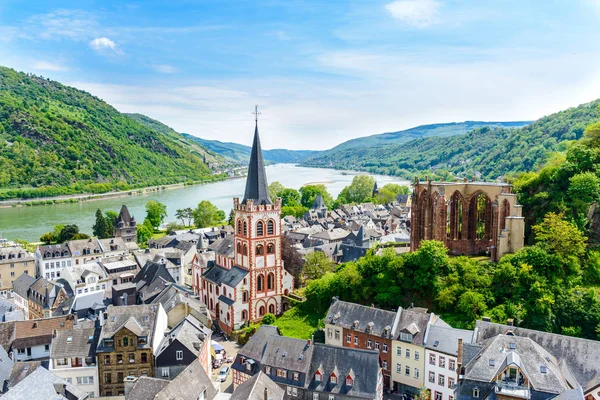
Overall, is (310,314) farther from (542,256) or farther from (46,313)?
(46,313)

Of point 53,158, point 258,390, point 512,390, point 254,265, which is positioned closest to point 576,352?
point 512,390

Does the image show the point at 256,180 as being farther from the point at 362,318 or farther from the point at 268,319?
the point at 362,318

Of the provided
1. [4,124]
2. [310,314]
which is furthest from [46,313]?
[4,124]

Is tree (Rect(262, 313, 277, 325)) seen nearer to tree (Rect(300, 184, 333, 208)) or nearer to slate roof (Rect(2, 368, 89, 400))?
slate roof (Rect(2, 368, 89, 400))

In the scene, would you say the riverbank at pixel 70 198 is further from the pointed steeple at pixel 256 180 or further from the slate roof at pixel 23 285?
the pointed steeple at pixel 256 180

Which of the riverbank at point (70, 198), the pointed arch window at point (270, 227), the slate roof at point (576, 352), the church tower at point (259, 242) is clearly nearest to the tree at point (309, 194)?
Result: the riverbank at point (70, 198)
